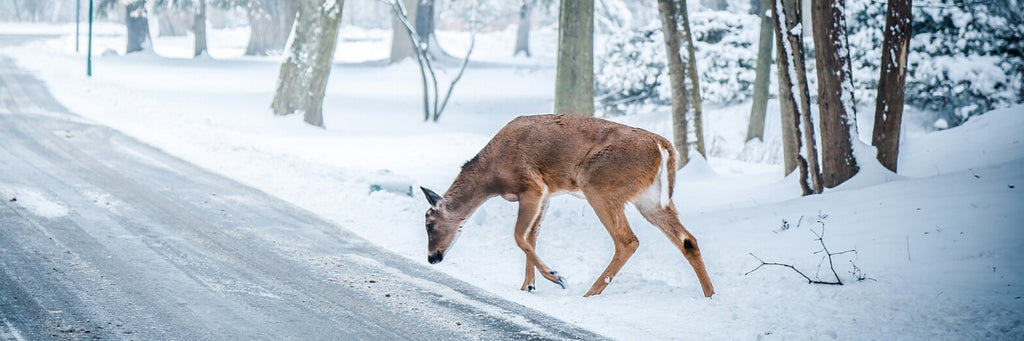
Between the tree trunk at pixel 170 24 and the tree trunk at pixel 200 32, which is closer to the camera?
the tree trunk at pixel 200 32

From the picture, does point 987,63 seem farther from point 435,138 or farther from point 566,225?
point 566,225

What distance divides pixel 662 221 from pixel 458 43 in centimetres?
5576

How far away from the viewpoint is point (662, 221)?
268 inches

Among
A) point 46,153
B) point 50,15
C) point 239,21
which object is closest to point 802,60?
point 46,153

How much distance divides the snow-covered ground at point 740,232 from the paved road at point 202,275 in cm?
42

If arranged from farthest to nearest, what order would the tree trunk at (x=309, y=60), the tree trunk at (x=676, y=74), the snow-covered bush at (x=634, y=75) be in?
1. the snow-covered bush at (x=634, y=75)
2. the tree trunk at (x=309, y=60)
3. the tree trunk at (x=676, y=74)

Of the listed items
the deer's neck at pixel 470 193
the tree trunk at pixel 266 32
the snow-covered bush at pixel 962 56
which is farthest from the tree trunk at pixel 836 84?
the tree trunk at pixel 266 32

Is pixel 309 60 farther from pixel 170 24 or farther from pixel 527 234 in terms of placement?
pixel 170 24

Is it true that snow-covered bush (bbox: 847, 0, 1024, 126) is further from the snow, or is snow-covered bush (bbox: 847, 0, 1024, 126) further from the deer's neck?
the snow

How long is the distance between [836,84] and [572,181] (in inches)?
153

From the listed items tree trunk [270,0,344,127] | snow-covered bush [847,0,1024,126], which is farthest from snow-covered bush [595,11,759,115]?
tree trunk [270,0,344,127]

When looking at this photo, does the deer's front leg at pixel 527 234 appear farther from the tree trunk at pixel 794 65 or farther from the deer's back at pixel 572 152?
the tree trunk at pixel 794 65

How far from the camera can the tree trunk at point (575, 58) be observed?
50.0 ft

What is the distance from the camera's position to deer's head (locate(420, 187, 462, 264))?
24.1 ft
